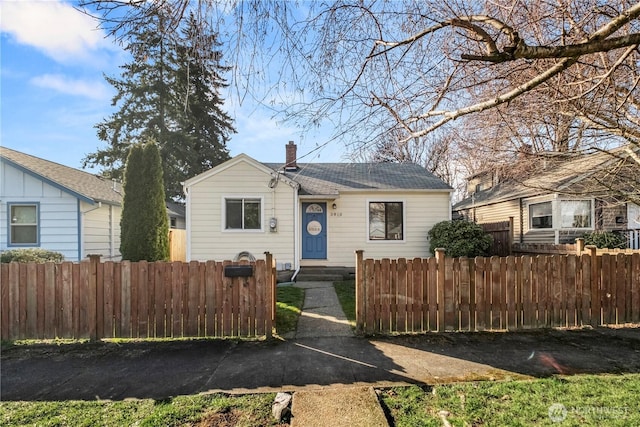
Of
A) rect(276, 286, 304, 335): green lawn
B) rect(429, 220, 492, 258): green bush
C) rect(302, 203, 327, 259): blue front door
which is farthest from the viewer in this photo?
rect(302, 203, 327, 259): blue front door

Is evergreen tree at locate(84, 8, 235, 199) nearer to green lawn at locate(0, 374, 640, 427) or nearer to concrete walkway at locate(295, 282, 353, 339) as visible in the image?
concrete walkway at locate(295, 282, 353, 339)

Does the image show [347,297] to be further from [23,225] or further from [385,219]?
[23,225]

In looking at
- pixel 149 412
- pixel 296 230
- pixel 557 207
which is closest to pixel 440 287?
pixel 149 412

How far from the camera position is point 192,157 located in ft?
89.3

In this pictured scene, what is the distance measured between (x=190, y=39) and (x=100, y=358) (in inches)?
168

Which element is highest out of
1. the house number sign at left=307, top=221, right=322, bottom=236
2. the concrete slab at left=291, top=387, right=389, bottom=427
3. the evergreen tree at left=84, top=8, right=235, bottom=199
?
the evergreen tree at left=84, top=8, right=235, bottom=199

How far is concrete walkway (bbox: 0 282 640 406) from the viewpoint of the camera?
3.49 m

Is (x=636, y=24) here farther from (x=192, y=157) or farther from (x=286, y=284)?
(x=192, y=157)

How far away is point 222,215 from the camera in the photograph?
11039 mm

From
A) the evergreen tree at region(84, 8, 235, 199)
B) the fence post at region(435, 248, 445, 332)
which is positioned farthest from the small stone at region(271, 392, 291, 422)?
Result: the evergreen tree at region(84, 8, 235, 199)

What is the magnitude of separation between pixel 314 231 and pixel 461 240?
16.9ft

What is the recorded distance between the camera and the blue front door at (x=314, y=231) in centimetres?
1177

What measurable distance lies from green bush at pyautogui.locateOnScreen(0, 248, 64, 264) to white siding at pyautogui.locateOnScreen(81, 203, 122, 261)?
974 millimetres

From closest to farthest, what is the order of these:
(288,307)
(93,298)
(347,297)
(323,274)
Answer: (93,298), (288,307), (347,297), (323,274)
